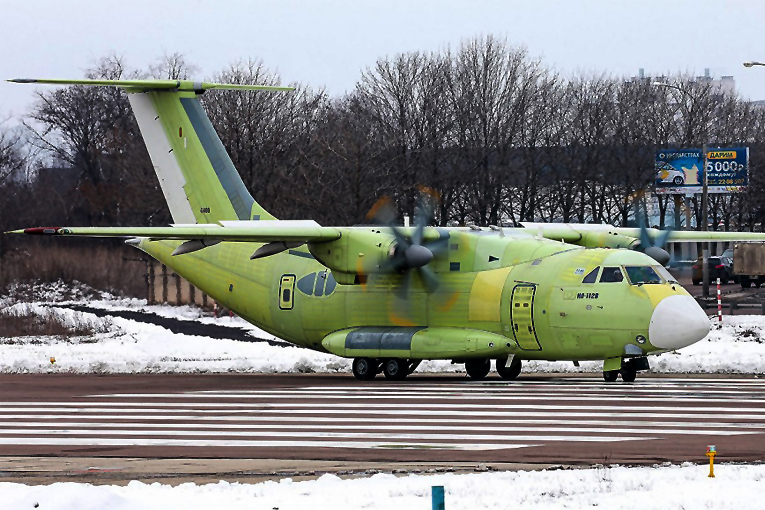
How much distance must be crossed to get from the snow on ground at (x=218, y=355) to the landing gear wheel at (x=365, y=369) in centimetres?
330

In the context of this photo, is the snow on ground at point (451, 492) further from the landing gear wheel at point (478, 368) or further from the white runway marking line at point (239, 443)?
the landing gear wheel at point (478, 368)

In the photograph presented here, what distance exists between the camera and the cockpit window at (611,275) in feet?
78.9

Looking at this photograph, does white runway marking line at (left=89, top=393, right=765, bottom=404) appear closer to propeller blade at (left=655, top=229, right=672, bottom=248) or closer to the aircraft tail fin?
the aircraft tail fin

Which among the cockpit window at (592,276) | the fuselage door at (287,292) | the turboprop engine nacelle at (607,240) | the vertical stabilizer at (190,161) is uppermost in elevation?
the vertical stabilizer at (190,161)

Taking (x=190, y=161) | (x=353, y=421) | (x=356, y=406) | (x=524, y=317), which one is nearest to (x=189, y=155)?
(x=190, y=161)

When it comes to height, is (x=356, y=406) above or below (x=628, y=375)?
below

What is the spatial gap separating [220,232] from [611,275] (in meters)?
7.70

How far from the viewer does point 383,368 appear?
27.7m

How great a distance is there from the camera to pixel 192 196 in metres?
30.9

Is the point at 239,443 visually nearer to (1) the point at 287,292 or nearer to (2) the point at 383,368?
(2) the point at 383,368

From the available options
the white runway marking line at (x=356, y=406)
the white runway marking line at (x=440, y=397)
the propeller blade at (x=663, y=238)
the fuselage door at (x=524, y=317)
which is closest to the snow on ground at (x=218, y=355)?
the propeller blade at (x=663, y=238)

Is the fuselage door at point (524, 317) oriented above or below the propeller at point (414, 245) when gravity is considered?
below

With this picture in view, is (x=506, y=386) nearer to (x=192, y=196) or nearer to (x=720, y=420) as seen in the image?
(x=720, y=420)

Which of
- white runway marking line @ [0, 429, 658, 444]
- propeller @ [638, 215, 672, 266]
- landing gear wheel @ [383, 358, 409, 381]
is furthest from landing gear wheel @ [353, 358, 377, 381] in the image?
white runway marking line @ [0, 429, 658, 444]
